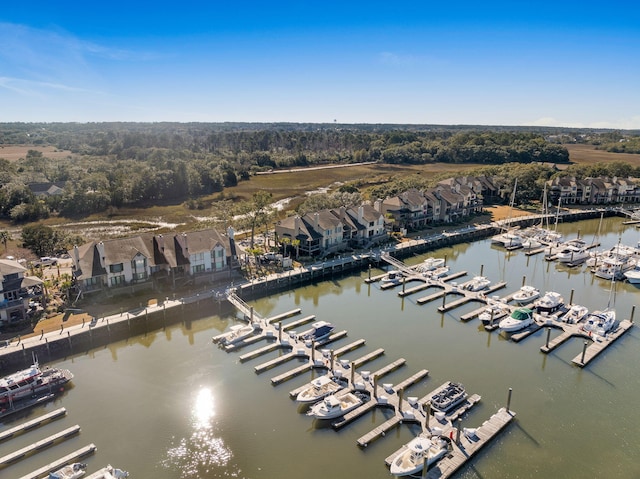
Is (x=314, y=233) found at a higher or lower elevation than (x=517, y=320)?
higher

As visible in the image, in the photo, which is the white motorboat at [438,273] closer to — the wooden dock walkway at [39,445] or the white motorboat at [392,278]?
the white motorboat at [392,278]

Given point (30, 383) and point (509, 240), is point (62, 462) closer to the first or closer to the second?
point (30, 383)

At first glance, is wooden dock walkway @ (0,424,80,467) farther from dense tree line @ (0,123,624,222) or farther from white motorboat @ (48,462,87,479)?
dense tree line @ (0,123,624,222)

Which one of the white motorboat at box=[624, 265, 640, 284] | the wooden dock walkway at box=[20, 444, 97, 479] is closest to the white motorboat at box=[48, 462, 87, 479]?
the wooden dock walkway at box=[20, 444, 97, 479]

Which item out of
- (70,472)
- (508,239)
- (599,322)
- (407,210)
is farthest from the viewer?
(407,210)

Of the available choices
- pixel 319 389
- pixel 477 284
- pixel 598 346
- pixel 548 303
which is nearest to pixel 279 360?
pixel 319 389

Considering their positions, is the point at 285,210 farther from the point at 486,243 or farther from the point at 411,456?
the point at 411,456
